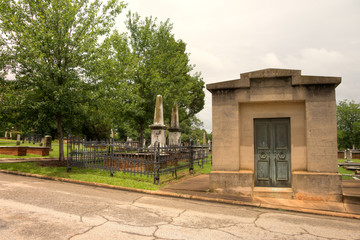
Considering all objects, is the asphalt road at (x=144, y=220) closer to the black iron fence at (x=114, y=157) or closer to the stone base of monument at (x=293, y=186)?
the stone base of monument at (x=293, y=186)

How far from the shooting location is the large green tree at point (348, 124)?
50.8 metres

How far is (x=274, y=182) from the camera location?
25.7ft

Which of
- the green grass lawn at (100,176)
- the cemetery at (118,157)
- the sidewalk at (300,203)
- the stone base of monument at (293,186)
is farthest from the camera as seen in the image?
the cemetery at (118,157)

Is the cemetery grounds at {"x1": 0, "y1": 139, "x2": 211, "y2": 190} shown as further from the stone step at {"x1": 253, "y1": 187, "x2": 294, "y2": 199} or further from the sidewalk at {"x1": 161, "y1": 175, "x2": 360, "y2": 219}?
the stone step at {"x1": 253, "y1": 187, "x2": 294, "y2": 199}

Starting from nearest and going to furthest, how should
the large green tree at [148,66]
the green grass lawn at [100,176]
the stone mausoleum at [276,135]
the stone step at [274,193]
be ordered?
the stone mausoleum at [276,135] < the stone step at [274,193] < the green grass lawn at [100,176] < the large green tree at [148,66]

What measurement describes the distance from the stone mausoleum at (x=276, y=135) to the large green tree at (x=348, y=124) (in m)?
52.7

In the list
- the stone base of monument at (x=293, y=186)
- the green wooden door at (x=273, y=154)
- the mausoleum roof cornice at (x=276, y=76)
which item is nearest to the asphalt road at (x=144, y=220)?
the stone base of monument at (x=293, y=186)

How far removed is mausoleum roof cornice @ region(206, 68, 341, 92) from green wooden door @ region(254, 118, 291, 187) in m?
1.29

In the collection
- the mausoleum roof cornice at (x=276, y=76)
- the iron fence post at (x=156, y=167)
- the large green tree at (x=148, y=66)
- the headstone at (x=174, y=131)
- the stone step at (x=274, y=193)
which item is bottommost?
the stone step at (x=274, y=193)

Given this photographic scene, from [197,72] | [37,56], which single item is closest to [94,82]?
[37,56]

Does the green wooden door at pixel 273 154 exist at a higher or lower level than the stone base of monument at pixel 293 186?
higher

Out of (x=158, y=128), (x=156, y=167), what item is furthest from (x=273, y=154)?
(x=158, y=128)

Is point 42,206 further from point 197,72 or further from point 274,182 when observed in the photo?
point 197,72

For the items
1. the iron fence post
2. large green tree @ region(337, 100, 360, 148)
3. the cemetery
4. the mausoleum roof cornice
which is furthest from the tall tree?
large green tree @ region(337, 100, 360, 148)
